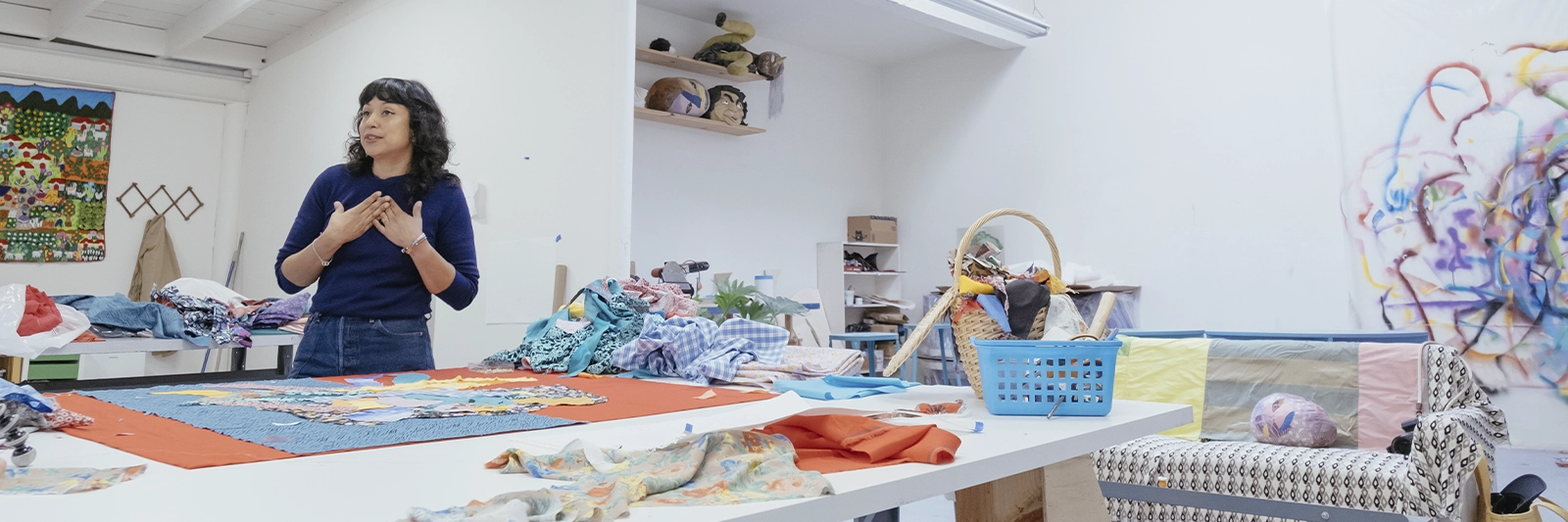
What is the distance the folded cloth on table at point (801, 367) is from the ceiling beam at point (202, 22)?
4934mm

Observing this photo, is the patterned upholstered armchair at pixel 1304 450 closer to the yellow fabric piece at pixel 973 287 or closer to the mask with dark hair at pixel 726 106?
the yellow fabric piece at pixel 973 287

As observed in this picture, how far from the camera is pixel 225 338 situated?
323cm

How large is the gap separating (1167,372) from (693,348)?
2.03 metres

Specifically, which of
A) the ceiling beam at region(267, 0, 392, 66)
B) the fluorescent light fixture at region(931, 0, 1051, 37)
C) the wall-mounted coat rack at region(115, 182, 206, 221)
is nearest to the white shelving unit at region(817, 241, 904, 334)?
the fluorescent light fixture at region(931, 0, 1051, 37)

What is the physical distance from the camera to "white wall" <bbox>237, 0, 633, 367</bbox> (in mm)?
3922

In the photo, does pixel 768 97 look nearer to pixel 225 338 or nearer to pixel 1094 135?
pixel 1094 135

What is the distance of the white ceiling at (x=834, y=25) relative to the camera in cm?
643

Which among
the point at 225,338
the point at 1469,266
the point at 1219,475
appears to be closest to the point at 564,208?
the point at 225,338

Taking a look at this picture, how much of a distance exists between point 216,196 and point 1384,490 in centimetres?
741

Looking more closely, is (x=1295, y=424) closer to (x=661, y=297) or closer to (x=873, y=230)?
(x=661, y=297)

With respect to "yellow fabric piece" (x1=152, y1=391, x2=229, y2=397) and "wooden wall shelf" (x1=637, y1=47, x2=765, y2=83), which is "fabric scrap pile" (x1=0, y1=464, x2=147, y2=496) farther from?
"wooden wall shelf" (x1=637, y1=47, x2=765, y2=83)

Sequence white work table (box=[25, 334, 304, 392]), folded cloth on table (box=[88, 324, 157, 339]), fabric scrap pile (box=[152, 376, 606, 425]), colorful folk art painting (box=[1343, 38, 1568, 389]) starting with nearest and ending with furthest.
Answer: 1. fabric scrap pile (box=[152, 376, 606, 425])
2. white work table (box=[25, 334, 304, 392])
3. folded cloth on table (box=[88, 324, 157, 339])
4. colorful folk art painting (box=[1343, 38, 1568, 389])

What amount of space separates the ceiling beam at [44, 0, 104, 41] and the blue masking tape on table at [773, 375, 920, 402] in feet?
19.0

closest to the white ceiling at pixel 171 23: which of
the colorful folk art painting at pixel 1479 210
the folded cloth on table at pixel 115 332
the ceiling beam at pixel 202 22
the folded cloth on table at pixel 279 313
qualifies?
the ceiling beam at pixel 202 22
